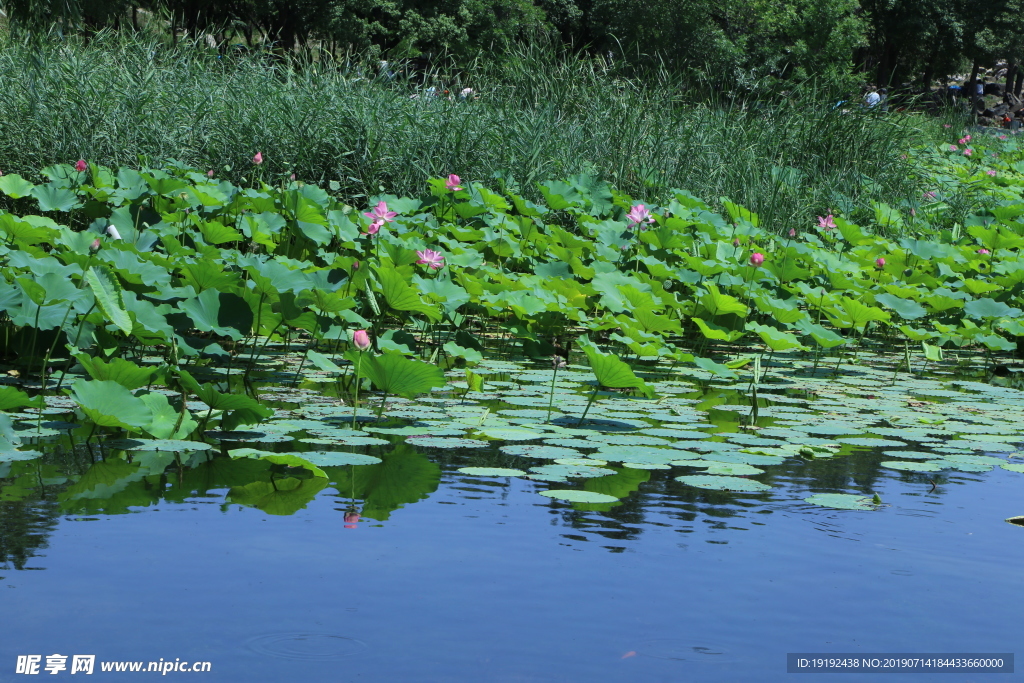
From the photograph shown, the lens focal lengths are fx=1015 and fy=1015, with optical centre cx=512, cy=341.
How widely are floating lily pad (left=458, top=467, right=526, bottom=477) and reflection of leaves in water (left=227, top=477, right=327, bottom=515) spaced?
329mm

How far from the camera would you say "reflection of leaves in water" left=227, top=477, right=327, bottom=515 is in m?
1.99

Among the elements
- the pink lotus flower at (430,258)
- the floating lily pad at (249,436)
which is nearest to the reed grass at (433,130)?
the pink lotus flower at (430,258)

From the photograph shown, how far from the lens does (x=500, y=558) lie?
1.74 m

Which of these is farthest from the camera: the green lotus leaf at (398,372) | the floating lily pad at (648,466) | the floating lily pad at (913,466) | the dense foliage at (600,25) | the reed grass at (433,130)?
the dense foliage at (600,25)

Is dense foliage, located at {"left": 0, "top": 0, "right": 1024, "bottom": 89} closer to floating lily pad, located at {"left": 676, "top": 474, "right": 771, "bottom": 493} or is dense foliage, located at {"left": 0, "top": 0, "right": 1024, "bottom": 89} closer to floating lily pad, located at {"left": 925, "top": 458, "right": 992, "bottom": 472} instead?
floating lily pad, located at {"left": 925, "top": 458, "right": 992, "bottom": 472}

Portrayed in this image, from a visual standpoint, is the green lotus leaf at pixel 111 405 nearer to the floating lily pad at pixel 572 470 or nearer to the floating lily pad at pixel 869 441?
the floating lily pad at pixel 572 470

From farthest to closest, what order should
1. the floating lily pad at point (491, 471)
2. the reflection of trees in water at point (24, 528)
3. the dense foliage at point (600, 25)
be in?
the dense foliage at point (600, 25)
the floating lily pad at point (491, 471)
the reflection of trees in water at point (24, 528)

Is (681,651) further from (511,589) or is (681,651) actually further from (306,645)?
(306,645)

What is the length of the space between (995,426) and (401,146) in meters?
4.21

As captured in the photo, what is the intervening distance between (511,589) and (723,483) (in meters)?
0.82

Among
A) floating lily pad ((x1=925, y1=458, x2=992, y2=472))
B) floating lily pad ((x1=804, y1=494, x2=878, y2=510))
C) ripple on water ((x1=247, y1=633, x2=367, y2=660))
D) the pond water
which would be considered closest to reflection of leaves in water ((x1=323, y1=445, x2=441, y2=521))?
the pond water

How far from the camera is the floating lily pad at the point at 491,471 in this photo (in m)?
2.30

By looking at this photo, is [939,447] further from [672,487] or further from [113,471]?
[113,471]

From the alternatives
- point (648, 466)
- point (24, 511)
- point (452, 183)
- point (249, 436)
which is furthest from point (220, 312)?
point (452, 183)
